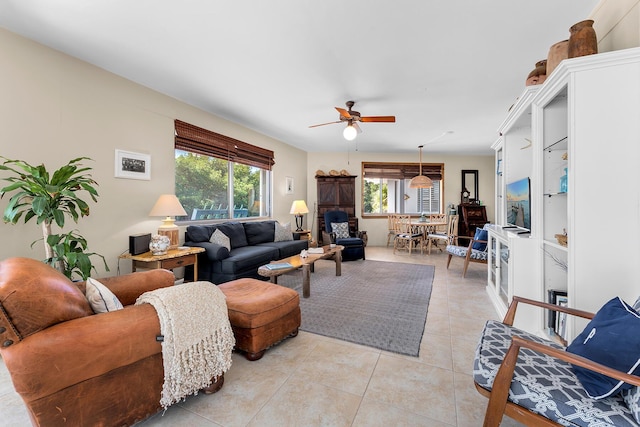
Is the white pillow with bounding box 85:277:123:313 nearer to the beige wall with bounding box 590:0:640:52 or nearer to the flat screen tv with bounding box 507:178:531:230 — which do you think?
the flat screen tv with bounding box 507:178:531:230

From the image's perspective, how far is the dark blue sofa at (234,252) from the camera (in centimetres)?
354

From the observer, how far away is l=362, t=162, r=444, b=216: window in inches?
294

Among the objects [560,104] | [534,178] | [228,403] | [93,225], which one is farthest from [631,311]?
[93,225]

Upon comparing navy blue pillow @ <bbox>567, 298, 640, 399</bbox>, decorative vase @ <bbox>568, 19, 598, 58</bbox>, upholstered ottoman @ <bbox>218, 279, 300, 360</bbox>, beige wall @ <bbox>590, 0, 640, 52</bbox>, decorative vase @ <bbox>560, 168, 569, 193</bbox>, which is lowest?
upholstered ottoman @ <bbox>218, 279, 300, 360</bbox>

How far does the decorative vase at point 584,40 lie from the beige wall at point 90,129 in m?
4.16

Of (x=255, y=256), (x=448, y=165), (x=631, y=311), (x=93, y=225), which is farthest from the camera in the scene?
(x=448, y=165)

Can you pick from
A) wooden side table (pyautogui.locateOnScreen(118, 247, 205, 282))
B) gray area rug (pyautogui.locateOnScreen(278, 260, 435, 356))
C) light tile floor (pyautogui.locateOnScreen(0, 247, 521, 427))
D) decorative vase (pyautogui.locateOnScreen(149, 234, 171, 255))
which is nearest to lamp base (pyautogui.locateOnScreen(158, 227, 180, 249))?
wooden side table (pyautogui.locateOnScreen(118, 247, 205, 282))

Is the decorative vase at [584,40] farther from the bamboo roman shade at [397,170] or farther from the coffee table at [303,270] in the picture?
the bamboo roman shade at [397,170]

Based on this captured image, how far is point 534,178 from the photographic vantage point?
7.04 ft

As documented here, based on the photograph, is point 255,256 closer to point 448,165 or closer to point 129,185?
point 129,185

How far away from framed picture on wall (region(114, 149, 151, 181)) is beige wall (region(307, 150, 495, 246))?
4345 mm

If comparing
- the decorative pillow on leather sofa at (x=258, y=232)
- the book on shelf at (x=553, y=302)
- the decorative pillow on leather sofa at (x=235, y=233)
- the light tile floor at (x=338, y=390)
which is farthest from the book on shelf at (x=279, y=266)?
the book on shelf at (x=553, y=302)

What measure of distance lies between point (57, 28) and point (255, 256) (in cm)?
300

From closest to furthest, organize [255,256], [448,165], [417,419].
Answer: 1. [417,419]
2. [255,256]
3. [448,165]
